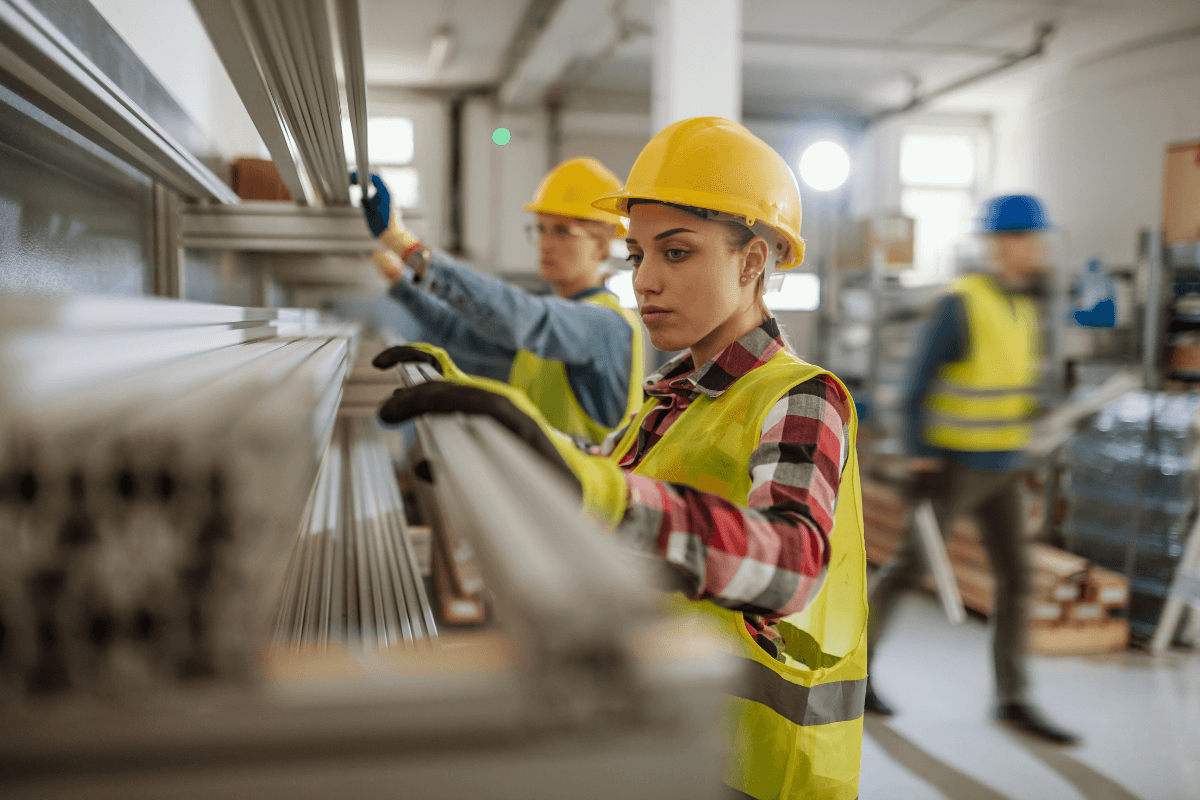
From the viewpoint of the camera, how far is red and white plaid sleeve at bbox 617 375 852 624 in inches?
31.0

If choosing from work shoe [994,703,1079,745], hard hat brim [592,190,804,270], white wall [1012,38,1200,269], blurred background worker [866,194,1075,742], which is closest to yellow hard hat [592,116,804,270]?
hard hat brim [592,190,804,270]

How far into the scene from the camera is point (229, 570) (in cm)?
39

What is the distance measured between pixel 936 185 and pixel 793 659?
11366 millimetres

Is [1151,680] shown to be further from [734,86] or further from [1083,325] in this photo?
[734,86]

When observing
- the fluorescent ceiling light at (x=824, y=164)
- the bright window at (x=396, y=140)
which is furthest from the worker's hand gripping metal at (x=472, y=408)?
the bright window at (x=396, y=140)

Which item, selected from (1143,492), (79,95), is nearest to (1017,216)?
(1143,492)

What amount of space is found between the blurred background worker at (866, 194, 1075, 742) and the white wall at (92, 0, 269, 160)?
309cm

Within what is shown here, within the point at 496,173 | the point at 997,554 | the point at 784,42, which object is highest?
the point at 784,42

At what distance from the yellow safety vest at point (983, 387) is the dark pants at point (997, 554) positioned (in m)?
0.17

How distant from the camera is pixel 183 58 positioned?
224 cm

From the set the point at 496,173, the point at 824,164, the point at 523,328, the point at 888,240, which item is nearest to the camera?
the point at 523,328

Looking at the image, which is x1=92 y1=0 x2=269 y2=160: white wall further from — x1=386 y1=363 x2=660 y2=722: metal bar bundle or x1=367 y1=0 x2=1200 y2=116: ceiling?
x1=367 y1=0 x2=1200 y2=116: ceiling

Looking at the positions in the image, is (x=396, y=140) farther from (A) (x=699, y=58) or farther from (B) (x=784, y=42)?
(A) (x=699, y=58)

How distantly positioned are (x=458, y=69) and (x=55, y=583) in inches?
383
